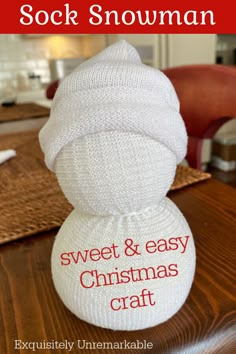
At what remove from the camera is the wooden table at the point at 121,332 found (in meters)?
0.28

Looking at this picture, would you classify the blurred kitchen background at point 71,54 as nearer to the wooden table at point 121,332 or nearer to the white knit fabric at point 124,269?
the wooden table at point 121,332

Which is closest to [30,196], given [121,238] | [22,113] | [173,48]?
[121,238]

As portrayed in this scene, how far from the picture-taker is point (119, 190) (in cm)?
26

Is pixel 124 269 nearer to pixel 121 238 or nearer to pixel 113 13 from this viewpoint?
pixel 121 238

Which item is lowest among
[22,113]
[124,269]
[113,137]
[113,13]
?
[22,113]

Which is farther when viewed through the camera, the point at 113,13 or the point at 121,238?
the point at 113,13

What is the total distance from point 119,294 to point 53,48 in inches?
116

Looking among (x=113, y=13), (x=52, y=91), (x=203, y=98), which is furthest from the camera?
(x=113, y=13)

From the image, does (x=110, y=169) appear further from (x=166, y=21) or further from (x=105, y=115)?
(x=166, y=21)

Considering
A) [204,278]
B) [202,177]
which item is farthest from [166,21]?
[204,278]

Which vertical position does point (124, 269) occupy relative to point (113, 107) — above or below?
below

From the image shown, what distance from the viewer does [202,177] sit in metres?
0.60

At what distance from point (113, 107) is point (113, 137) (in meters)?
0.02

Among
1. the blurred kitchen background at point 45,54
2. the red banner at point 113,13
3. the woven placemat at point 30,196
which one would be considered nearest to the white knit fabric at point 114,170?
the woven placemat at point 30,196
